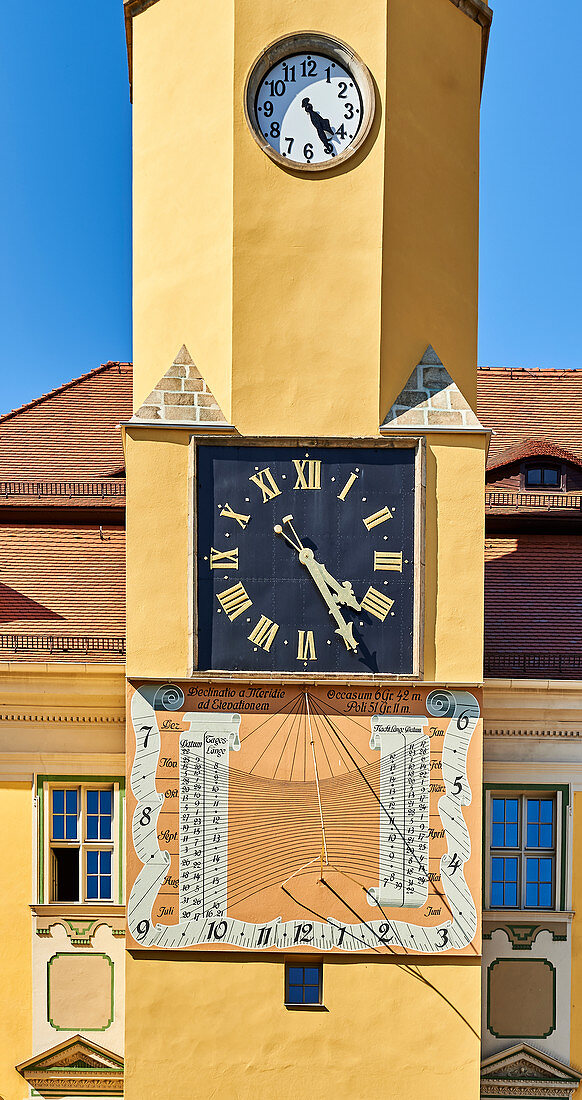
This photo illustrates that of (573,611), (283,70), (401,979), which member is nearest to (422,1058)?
(401,979)

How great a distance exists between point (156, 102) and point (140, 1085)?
10.0 metres

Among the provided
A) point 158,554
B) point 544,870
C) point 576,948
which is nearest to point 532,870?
point 544,870

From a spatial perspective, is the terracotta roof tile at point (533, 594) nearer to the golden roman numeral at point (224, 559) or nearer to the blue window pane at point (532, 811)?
the blue window pane at point (532, 811)

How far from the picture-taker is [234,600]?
12.2 metres

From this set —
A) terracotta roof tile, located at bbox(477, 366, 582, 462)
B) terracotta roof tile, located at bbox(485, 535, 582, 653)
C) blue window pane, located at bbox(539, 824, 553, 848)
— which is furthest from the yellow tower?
terracotta roof tile, located at bbox(477, 366, 582, 462)

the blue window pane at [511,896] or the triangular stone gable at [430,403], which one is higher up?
the triangular stone gable at [430,403]

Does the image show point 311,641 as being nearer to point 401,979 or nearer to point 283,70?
point 401,979

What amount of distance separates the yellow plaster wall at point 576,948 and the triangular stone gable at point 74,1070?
505 cm

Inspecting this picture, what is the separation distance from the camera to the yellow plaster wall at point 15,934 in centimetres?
1358

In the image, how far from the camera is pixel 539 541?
15.9m

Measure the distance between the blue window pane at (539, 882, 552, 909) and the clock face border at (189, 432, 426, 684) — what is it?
3.52 meters

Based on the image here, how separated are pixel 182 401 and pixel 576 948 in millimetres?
7474

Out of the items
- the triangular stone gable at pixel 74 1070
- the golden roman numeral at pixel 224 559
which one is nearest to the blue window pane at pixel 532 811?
the golden roman numeral at pixel 224 559

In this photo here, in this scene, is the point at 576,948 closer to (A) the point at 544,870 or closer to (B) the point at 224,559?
(A) the point at 544,870
